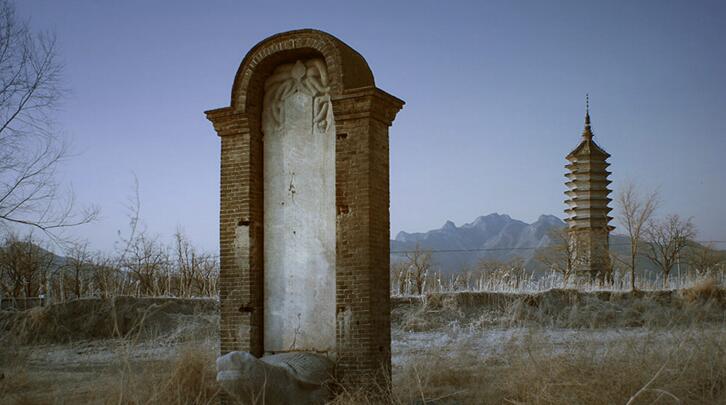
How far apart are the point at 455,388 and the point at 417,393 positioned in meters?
0.82

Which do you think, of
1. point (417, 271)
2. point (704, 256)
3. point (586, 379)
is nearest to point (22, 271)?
point (417, 271)

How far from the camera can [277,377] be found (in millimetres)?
8406

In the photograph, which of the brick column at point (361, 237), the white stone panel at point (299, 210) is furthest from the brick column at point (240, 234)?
the brick column at point (361, 237)

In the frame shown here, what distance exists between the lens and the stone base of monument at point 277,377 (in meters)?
8.03

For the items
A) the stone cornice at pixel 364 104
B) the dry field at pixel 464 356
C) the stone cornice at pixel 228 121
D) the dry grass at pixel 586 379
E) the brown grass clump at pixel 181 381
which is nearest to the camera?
the dry grass at pixel 586 379

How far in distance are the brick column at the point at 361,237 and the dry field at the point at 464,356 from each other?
49 centimetres

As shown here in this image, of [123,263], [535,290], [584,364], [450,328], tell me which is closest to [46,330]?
[123,263]

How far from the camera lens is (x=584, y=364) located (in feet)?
29.0

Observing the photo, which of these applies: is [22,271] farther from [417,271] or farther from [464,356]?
→ [464,356]

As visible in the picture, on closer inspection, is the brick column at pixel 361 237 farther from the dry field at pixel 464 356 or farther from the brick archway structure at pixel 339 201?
the dry field at pixel 464 356

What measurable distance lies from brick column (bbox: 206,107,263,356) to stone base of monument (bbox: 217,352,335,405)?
39.5 inches

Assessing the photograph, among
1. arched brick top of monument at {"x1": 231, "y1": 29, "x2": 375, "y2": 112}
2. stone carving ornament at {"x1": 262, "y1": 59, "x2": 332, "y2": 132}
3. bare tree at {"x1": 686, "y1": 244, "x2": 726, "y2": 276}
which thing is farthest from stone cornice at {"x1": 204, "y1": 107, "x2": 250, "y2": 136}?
bare tree at {"x1": 686, "y1": 244, "x2": 726, "y2": 276}

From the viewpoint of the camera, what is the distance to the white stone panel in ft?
32.3

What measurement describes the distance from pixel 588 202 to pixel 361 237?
21.5 meters
